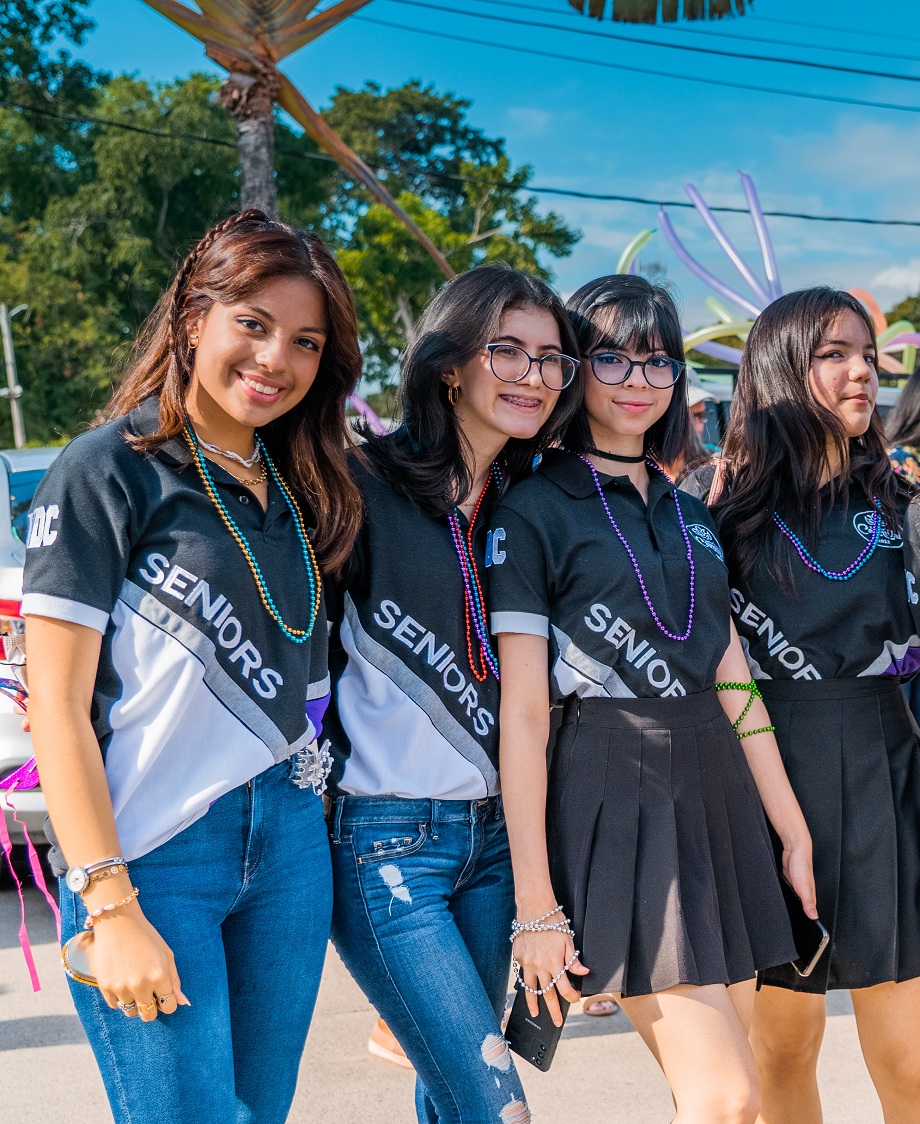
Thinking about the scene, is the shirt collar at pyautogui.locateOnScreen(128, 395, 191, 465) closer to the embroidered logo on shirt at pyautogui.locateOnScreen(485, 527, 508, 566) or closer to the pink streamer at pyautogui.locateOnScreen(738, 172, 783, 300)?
the embroidered logo on shirt at pyautogui.locateOnScreen(485, 527, 508, 566)

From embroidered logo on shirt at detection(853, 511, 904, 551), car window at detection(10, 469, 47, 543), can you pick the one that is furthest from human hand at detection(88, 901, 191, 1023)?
car window at detection(10, 469, 47, 543)

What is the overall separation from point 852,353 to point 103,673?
1854 millimetres

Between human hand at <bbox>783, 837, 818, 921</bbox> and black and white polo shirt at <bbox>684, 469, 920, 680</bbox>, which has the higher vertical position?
black and white polo shirt at <bbox>684, 469, 920, 680</bbox>

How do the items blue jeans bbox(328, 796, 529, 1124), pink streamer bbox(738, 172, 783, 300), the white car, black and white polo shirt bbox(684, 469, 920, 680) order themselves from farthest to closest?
1. pink streamer bbox(738, 172, 783, 300)
2. the white car
3. black and white polo shirt bbox(684, 469, 920, 680)
4. blue jeans bbox(328, 796, 529, 1124)

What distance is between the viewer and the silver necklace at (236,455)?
1874 mm

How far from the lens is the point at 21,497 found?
4418mm

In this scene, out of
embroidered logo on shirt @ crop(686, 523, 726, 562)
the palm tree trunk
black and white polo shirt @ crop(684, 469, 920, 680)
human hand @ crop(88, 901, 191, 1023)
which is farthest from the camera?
the palm tree trunk

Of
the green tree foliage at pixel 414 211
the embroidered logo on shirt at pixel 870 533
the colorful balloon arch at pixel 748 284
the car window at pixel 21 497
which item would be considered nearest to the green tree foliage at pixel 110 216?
the green tree foliage at pixel 414 211

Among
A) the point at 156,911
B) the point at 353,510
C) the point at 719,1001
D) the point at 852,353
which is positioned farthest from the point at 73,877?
the point at 852,353

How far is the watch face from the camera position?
5.17 ft

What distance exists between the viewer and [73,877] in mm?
1583

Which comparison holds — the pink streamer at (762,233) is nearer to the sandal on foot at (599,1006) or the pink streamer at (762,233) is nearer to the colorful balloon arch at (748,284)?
the colorful balloon arch at (748,284)

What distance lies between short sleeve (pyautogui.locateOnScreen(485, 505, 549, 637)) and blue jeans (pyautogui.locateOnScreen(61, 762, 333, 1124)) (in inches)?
19.8

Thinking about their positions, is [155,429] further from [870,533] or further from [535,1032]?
[870,533]
